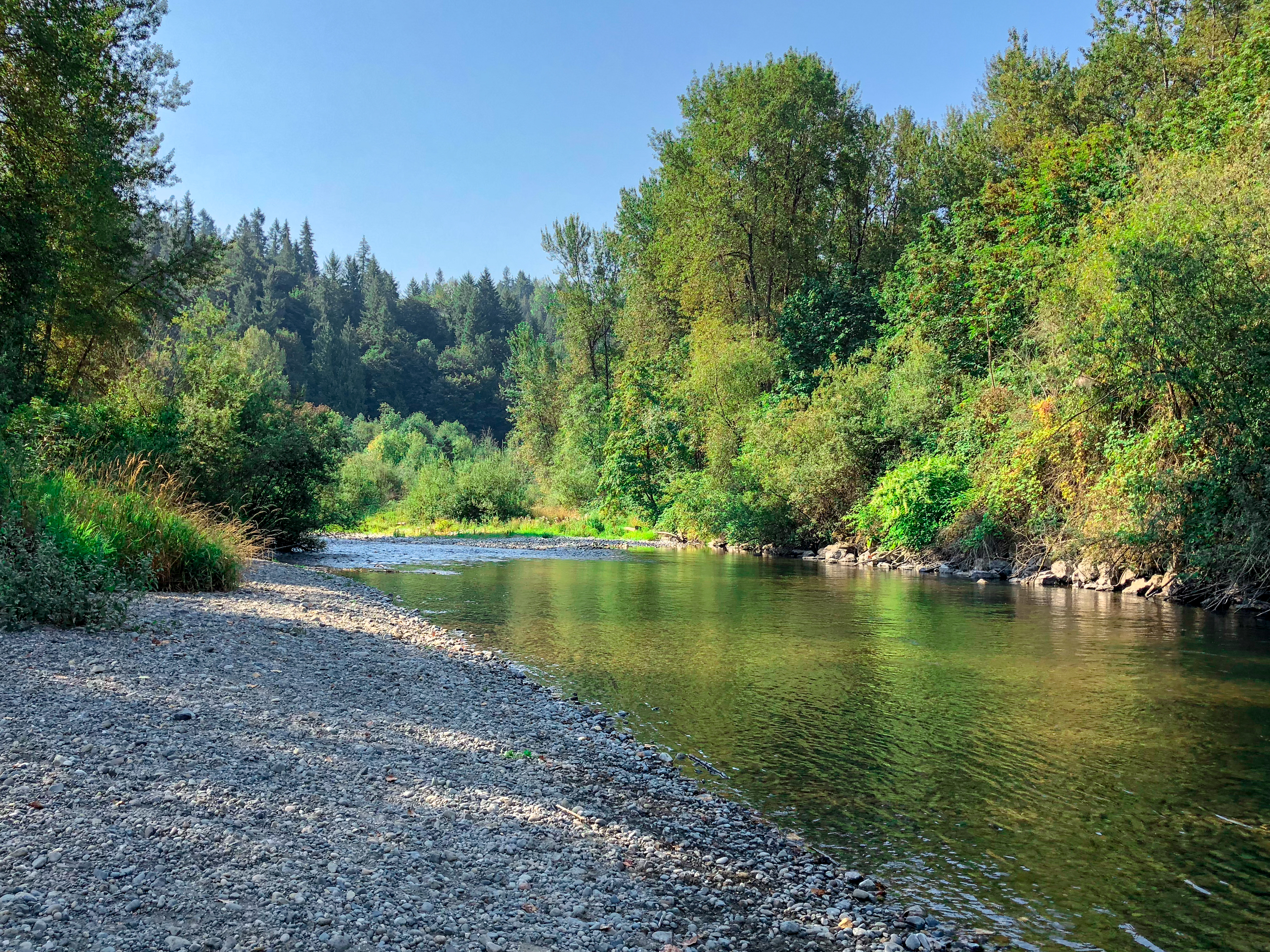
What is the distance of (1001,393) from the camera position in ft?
87.9

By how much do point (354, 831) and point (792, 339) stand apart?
38.7 meters

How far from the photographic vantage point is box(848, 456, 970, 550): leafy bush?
26.5 m

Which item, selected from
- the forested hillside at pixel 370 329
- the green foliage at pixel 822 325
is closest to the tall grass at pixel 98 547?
the green foliage at pixel 822 325

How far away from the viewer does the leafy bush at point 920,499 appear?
2648cm

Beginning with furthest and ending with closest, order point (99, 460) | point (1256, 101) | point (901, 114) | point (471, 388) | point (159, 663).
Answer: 1. point (471, 388)
2. point (901, 114)
3. point (1256, 101)
4. point (99, 460)
5. point (159, 663)

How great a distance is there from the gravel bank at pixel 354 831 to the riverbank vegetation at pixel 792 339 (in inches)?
146

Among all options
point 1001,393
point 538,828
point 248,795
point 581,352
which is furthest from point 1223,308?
point 581,352

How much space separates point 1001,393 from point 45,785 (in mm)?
27608

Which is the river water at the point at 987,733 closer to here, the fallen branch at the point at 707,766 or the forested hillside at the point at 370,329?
the fallen branch at the point at 707,766

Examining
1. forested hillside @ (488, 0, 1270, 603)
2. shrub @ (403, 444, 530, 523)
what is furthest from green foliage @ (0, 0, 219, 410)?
shrub @ (403, 444, 530, 523)

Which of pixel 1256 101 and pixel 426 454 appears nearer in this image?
→ pixel 1256 101

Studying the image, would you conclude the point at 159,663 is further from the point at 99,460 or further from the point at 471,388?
the point at 471,388

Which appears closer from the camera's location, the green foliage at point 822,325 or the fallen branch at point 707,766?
the fallen branch at point 707,766

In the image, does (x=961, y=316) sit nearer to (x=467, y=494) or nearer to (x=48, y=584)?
(x=467, y=494)
